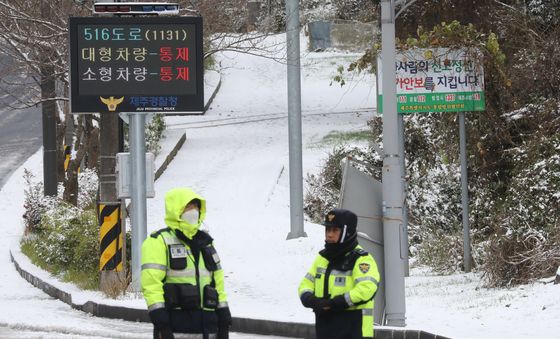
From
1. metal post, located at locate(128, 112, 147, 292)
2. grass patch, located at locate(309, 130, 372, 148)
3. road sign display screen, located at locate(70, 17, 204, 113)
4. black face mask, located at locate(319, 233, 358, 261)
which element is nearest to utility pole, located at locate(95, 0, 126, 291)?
metal post, located at locate(128, 112, 147, 292)

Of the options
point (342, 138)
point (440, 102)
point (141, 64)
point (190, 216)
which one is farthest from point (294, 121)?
point (190, 216)

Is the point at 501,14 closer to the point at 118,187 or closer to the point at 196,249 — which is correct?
the point at 118,187

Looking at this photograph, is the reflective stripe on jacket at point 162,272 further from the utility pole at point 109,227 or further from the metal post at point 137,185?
the utility pole at point 109,227

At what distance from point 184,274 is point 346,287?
1.08m

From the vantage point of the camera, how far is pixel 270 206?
81.7ft

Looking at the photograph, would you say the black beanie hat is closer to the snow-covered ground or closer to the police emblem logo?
the police emblem logo

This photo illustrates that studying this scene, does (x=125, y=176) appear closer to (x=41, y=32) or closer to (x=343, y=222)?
(x=41, y=32)

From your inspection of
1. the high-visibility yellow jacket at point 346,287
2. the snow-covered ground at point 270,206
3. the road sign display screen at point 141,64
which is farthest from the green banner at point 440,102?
the high-visibility yellow jacket at point 346,287

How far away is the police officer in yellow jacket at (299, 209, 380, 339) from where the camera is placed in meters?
7.96

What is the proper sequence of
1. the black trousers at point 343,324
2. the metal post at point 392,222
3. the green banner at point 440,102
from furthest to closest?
1. the green banner at point 440,102
2. the metal post at point 392,222
3. the black trousers at point 343,324

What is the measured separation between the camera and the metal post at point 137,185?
16.2m

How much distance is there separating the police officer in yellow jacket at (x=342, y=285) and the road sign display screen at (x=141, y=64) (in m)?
7.92

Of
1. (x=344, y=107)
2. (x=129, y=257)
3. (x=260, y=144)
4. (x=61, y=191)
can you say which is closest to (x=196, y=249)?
(x=129, y=257)

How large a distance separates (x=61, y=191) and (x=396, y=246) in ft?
50.9
